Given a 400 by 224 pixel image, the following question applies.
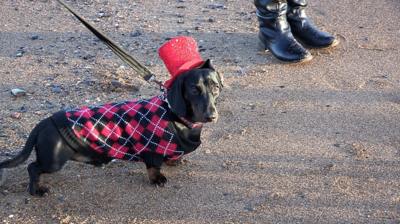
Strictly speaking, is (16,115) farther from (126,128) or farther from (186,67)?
(186,67)

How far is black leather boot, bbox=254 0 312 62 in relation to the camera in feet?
15.0

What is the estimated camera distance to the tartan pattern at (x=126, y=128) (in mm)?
2984

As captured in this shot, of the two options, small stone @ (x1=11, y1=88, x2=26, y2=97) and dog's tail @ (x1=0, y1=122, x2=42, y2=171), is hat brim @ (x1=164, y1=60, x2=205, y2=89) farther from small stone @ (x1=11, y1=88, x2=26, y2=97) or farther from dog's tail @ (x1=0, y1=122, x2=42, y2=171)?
small stone @ (x1=11, y1=88, x2=26, y2=97)

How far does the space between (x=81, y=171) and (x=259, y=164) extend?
3.40ft

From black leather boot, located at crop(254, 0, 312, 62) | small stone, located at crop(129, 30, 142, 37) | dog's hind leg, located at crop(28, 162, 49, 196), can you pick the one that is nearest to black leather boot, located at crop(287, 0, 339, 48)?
black leather boot, located at crop(254, 0, 312, 62)

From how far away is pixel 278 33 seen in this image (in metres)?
4.66

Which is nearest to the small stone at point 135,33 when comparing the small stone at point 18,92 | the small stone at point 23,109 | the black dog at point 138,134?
the small stone at point 18,92

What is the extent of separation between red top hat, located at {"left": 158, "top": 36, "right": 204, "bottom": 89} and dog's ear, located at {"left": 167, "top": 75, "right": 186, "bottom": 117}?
0.03m

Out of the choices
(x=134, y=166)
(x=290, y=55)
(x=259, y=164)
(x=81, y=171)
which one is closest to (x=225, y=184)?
(x=259, y=164)

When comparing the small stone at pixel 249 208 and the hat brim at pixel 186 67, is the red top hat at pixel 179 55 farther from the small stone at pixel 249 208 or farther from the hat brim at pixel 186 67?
the small stone at pixel 249 208

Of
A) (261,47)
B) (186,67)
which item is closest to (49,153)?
(186,67)

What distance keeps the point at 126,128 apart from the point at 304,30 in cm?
236

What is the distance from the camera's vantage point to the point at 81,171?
3.34 m

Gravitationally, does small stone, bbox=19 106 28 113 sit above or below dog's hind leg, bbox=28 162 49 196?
below
